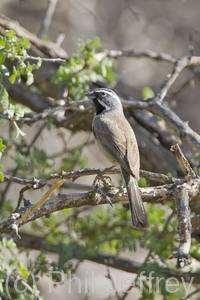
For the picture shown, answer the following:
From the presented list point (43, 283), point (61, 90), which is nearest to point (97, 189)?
point (61, 90)

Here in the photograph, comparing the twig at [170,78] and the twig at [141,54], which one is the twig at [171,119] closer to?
the twig at [170,78]

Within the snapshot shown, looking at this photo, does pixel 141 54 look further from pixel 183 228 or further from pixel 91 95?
pixel 183 228

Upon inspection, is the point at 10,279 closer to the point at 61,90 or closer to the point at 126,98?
the point at 61,90

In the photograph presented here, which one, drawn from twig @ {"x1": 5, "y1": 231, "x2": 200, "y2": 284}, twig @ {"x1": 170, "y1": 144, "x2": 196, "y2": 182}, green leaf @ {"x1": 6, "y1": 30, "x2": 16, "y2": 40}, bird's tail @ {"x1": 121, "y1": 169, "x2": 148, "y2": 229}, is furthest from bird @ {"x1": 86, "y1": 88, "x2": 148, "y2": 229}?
green leaf @ {"x1": 6, "y1": 30, "x2": 16, "y2": 40}

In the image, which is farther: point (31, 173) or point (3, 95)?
point (31, 173)

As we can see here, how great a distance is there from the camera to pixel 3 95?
4695mm

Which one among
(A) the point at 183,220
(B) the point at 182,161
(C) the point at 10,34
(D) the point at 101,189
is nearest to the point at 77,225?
(D) the point at 101,189

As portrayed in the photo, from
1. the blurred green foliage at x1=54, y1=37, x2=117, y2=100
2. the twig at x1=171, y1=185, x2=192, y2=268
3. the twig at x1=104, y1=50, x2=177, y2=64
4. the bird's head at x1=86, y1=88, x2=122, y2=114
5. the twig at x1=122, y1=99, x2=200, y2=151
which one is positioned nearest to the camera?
the twig at x1=171, y1=185, x2=192, y2=268

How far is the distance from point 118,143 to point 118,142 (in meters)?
0.01

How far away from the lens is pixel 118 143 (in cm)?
535

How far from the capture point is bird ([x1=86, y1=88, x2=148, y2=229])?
14.5 feet

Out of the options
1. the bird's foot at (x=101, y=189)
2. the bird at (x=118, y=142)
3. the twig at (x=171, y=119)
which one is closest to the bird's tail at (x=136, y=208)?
the bird at (x=118, y=142)

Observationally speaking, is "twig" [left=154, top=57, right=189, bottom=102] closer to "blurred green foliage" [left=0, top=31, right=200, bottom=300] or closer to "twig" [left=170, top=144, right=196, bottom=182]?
"blurred green foliage" [left=0, top=31, right=200, bottom=300]

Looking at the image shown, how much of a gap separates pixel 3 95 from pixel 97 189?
115 cm
